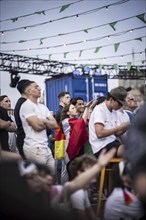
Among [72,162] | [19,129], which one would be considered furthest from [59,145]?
[72,162]

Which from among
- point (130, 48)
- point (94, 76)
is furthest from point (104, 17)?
point (130, 48)

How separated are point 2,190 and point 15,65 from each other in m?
23.5

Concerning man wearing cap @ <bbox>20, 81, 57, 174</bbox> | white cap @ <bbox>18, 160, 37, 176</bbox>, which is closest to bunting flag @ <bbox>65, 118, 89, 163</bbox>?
man wearing cap @ <bbox>20, 81, 57, 174</bbox>

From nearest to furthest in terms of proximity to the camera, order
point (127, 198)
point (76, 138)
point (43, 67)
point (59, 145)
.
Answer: point (127, 198) < point (76, 138) < point (59, 145) < point (43, 67)

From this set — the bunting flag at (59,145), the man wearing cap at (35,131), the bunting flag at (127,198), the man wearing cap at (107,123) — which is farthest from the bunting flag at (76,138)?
the bunting flag at (127,198)

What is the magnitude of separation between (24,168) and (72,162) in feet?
5.27

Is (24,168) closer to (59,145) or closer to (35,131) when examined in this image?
(35,131)

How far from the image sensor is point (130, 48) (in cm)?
1816

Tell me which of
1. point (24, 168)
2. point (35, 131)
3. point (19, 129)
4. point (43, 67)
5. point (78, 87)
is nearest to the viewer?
point (24, 168)

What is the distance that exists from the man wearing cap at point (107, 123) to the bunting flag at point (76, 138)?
44 centimetres

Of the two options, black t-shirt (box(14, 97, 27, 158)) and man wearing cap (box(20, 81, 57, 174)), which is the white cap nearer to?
man wearing cap (box(20, 81, 57, 174))

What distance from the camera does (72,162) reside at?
3.50 m

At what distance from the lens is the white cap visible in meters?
1.83

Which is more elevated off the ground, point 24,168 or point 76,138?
point 24,168
